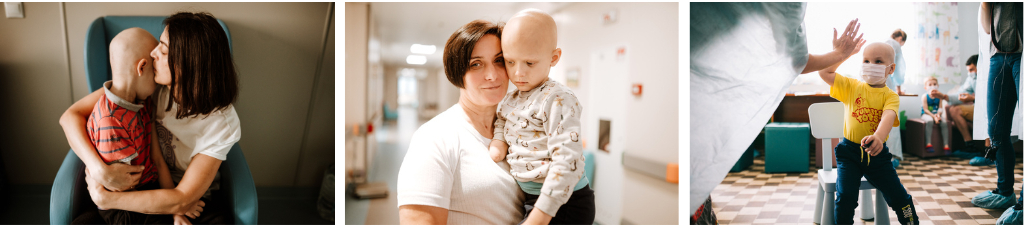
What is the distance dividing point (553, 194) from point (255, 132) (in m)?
1.16

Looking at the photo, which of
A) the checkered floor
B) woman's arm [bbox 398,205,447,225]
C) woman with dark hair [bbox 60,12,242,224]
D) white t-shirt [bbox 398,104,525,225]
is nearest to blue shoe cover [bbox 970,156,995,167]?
the checkered floor

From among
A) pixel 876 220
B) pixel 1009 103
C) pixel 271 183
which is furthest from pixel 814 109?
pixel 271 183

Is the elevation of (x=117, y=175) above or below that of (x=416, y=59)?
below

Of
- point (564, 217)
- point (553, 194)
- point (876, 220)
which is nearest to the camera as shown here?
point (553, 194)

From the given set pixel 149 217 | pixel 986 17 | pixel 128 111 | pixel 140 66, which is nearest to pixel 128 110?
pixel 128 111

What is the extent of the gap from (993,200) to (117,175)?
3244 millimetres

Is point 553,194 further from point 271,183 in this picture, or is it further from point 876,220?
point 876,220

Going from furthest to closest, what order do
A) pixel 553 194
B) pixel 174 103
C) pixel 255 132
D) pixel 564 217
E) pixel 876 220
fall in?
1. pixel 876 220
2. pixel 255 132
3. pixel 174 103
4. pixel 564 217
5. pixel 553 194

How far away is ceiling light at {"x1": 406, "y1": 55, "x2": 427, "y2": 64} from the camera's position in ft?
5.63

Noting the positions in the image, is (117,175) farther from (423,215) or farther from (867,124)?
(867,124)

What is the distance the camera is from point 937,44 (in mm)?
2002

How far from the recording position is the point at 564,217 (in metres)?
1.62

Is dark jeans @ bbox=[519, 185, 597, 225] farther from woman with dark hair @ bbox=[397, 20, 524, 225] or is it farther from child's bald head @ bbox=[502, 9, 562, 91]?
child's bald head @ bbox=[502, 9, 562, 91]

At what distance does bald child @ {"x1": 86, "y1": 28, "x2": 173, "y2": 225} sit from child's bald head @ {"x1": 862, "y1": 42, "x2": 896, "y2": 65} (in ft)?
8.39
